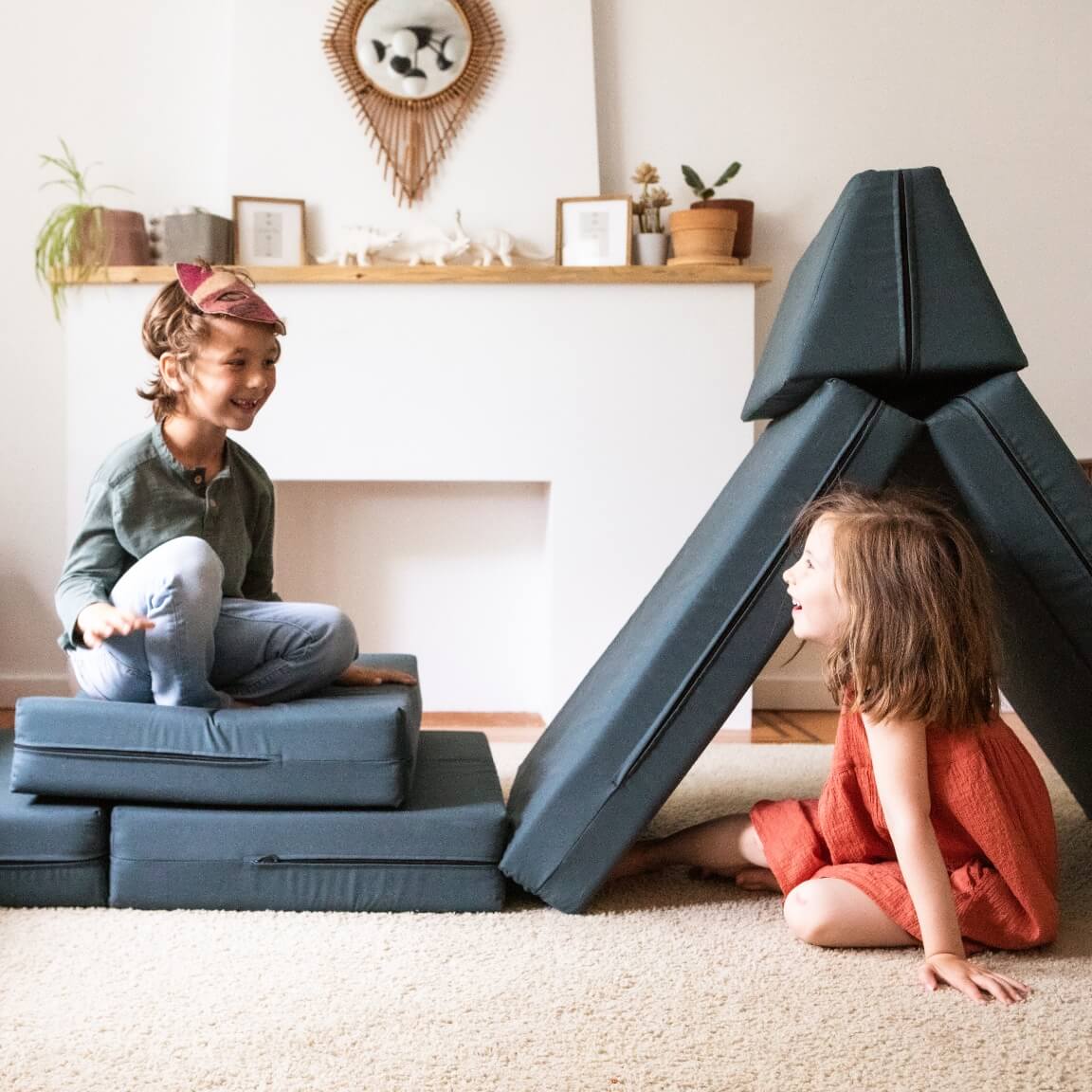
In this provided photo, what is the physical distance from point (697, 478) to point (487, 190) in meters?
1.01

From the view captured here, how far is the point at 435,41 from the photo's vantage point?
3.45 metres

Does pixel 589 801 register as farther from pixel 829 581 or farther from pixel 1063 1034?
pixel 1063 1034

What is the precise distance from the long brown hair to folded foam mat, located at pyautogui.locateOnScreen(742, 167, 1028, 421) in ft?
0.57

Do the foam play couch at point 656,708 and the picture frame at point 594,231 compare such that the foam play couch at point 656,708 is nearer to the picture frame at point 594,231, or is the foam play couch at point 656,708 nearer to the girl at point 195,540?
the girl at point 195,540

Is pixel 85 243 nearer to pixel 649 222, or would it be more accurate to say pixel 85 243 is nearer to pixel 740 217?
pixel 649 222

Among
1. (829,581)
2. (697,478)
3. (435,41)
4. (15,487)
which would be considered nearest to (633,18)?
(435,41)

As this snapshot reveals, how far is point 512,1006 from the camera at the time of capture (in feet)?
4.64

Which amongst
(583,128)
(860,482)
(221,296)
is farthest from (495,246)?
(860,482)

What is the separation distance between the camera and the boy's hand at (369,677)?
211cm

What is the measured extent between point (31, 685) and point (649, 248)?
7.18 feet

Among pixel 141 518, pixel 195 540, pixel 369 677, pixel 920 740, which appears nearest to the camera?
pixel 920 740

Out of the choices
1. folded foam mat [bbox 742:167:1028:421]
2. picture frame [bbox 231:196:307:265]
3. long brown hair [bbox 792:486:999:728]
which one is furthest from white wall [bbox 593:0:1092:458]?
long brown hair [bbox 792:486:999:728]

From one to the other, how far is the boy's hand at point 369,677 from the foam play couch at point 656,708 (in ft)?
0.82

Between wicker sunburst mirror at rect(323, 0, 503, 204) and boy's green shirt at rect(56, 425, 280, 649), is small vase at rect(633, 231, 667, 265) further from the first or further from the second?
boy's green shirt at rect(56, 425, 280, 649)
